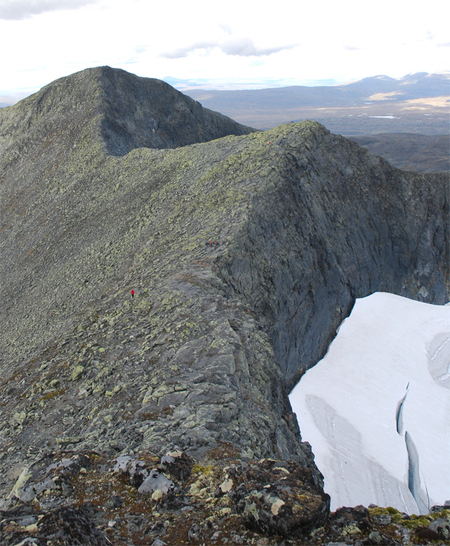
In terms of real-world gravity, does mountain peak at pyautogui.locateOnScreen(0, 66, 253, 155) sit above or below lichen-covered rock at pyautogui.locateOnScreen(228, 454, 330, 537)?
above

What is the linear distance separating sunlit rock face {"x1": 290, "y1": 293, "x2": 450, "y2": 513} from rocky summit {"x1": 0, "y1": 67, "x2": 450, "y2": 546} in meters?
2.13

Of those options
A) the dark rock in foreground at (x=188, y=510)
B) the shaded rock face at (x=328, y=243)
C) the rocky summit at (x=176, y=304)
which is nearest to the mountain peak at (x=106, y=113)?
the rocky summit at (x=176, y=304)

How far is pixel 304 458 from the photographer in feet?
41.9

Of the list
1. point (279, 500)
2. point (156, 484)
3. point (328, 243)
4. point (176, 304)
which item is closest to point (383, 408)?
point (328, 243)

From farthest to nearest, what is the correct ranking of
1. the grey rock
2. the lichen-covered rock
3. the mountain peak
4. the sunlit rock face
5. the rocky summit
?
the mountain peak → the sunlit rock face → the grey rock → the rocky summit → the lichen-covered rock

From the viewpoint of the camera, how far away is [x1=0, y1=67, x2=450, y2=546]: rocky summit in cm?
668

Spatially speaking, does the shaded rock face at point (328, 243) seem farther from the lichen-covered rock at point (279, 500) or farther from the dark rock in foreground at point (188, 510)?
the lichen-covered rock at point (279, 500)

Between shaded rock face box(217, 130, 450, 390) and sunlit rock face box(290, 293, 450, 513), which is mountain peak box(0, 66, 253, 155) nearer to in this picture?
shaded rock face box(217, 130, 450, 390)

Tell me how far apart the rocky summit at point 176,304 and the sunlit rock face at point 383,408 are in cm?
213

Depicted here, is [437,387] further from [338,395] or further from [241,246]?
[241,246]

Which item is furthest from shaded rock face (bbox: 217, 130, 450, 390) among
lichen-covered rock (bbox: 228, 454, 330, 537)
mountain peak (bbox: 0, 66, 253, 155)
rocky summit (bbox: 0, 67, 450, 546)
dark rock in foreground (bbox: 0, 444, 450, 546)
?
mountain peak (bbox: 0, 66, 253, 155)

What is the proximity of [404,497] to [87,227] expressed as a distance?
85.5ft

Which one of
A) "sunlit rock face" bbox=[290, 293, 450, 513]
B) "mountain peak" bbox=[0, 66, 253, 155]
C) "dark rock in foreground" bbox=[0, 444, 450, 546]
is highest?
"mountain peak" bbox=[0, 66, 253, 155]

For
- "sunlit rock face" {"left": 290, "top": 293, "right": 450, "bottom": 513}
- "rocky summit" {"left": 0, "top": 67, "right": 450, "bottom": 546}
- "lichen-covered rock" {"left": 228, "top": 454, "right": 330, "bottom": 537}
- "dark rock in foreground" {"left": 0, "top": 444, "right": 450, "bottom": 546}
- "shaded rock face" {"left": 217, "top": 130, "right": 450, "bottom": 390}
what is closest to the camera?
"dark rock in foreground" {"left": 0, "top": 444, "right": 450, "bottom": 546}
